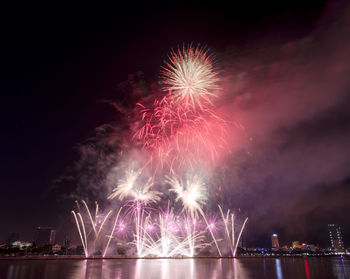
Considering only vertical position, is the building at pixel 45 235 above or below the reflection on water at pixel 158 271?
above

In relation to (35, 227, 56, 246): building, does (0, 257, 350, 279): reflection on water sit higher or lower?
lower

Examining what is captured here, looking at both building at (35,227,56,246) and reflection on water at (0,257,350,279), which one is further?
building at (35,227,56,246)

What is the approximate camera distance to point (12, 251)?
230ft

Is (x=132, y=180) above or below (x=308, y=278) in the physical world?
above

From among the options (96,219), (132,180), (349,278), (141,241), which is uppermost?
(132,180)

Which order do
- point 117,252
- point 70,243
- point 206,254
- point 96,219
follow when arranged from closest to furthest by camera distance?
point 96,219 < point 206,254 < point 117,252 < point 70,243

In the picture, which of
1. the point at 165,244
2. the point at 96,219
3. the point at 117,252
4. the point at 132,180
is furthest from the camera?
the point at 117,252

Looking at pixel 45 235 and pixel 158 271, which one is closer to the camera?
pixel 158 271

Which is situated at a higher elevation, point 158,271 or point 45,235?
point 45,235

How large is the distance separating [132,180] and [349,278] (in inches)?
973

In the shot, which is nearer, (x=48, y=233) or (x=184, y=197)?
(x=184, y=197)

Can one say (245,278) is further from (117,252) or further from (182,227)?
(117,252)

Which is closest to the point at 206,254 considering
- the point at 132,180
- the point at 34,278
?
the point at 132,180

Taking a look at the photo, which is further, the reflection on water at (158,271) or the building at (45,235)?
the building at (45,235)
